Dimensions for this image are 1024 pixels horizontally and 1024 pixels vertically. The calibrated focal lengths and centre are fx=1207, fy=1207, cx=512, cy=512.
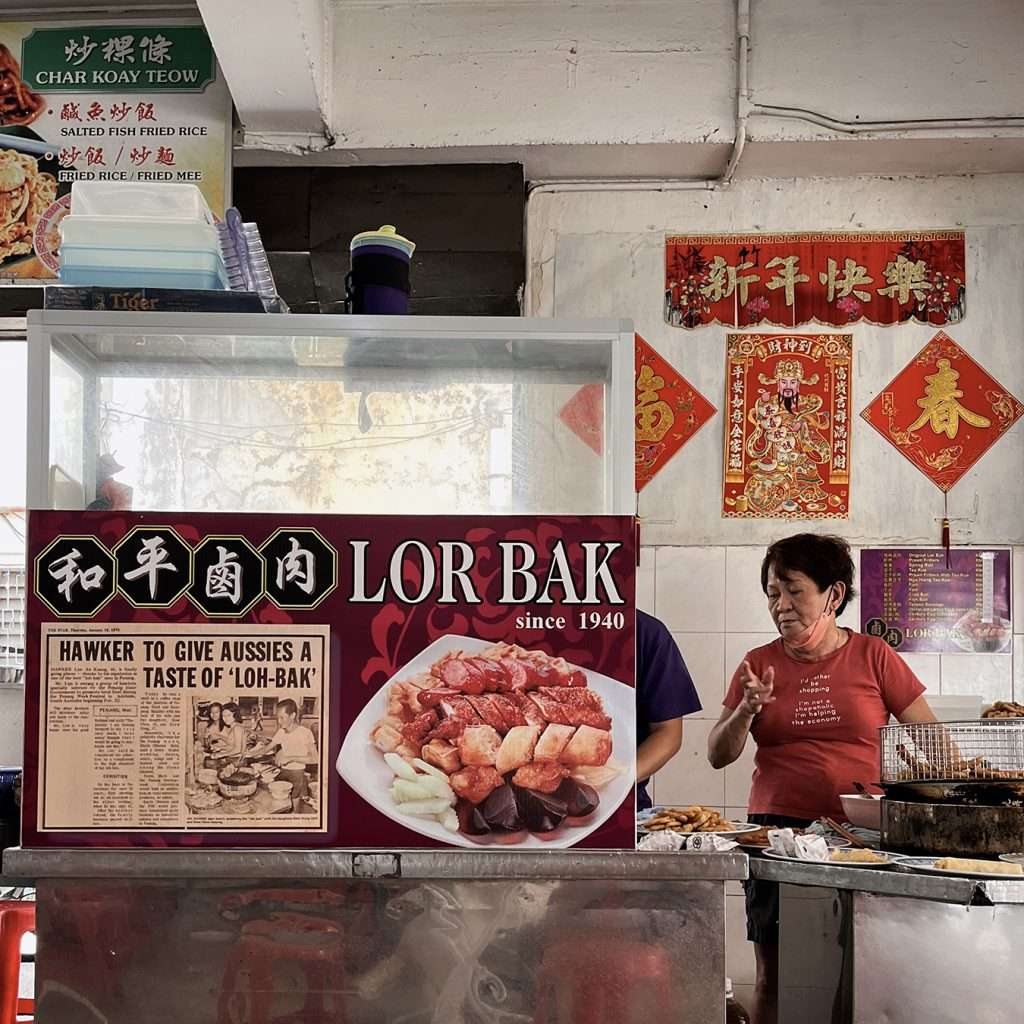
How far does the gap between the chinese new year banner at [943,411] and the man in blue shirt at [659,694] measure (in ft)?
5.19

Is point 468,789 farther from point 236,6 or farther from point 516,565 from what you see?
point 236,6

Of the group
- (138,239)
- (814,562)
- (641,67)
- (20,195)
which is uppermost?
(641,67)

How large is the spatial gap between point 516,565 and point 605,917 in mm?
567

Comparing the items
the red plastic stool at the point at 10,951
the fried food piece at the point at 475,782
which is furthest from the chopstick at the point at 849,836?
the red plastic stool at the point at 10,951

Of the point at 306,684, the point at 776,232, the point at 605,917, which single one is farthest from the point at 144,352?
the point at 776,232

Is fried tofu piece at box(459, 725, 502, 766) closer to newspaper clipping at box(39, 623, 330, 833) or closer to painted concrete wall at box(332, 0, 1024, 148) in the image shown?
newspaper clipping at box(39, 623, 330, 833)

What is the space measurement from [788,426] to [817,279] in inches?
21.0

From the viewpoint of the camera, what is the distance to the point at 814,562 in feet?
11.8

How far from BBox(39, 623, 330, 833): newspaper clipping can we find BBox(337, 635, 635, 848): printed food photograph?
0.32 ft

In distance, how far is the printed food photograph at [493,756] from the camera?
1902 millimetres

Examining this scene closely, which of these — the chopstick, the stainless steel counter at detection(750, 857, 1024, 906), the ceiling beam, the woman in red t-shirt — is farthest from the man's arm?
the ceiling beam

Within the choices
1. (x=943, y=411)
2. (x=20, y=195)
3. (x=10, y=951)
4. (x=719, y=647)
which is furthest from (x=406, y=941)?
(x=20, y=195)

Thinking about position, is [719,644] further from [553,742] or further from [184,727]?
[184,727]

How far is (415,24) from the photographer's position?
4066 millimetres
